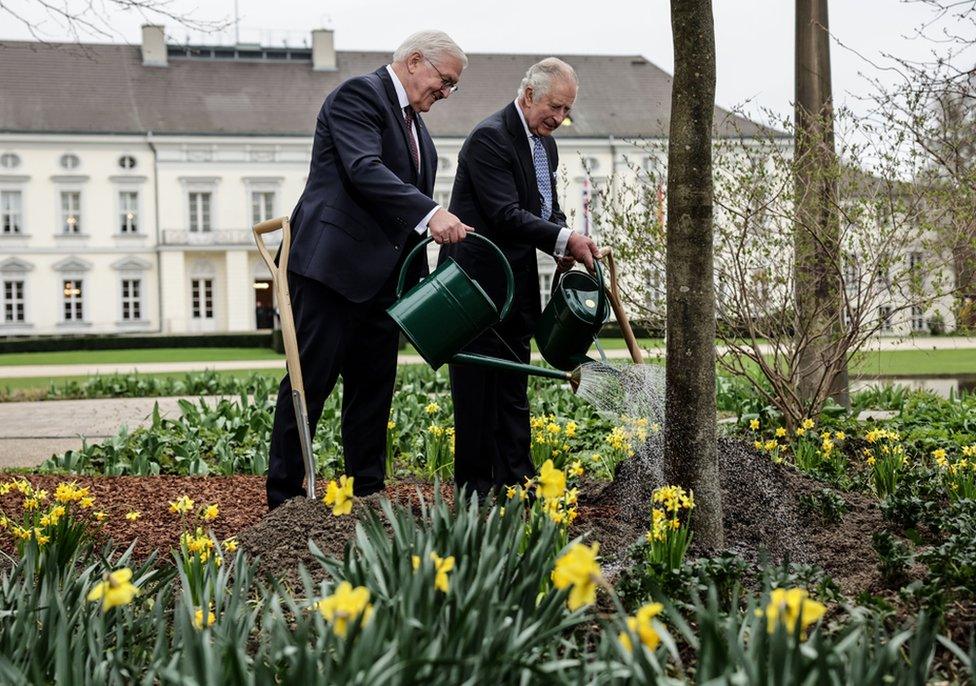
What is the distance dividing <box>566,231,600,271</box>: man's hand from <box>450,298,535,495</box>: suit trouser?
449 millimetres

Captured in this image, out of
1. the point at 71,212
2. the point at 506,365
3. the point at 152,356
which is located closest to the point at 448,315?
the point at 506,365

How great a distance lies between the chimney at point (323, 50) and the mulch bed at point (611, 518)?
35861 millimetres

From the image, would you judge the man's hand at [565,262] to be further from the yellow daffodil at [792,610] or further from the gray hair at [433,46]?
the yellow daffodil at [792,610]

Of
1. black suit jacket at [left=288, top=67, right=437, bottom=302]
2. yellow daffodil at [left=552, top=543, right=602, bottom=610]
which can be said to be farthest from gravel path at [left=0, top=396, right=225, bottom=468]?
yellow daffodil at [left=552, top=543, right=602, bottom=610]

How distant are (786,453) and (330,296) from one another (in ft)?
7.66

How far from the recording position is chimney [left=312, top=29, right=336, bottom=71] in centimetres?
3825

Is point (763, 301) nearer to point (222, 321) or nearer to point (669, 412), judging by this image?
point (669, 412)

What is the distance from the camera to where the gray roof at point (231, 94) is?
3569 cm

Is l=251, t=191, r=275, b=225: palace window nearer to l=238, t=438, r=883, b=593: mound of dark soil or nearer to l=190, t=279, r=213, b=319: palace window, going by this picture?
l=190, t=279, r=213, b=319: palace window

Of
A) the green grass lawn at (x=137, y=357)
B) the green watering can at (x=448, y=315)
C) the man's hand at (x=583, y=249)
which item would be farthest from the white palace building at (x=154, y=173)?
the green watering can at (x=448, y=315)

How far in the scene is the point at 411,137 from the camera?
359 centimetres

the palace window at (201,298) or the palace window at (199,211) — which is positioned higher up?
the palace window at (199,211)

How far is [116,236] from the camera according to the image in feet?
120

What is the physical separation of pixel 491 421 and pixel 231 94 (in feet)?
118
